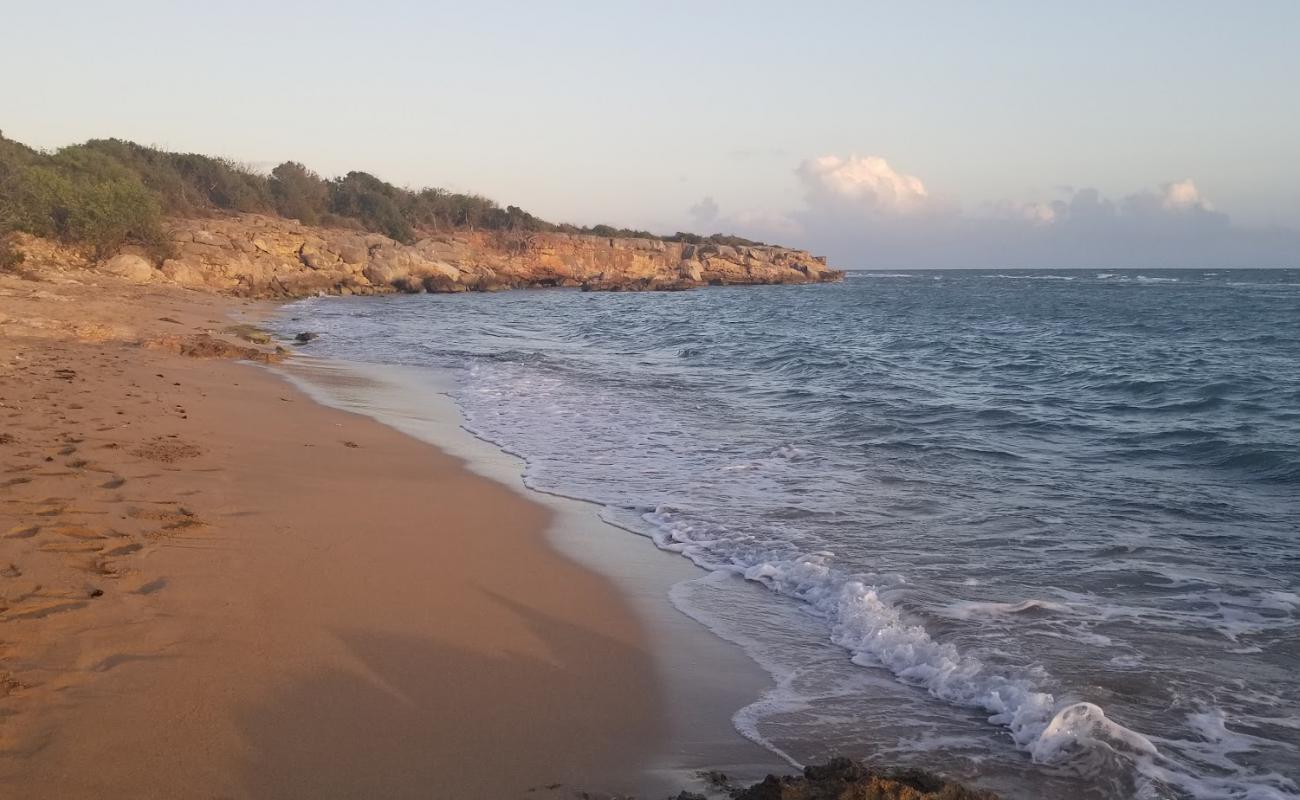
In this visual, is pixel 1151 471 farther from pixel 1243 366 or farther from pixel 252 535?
pixel 1243 366

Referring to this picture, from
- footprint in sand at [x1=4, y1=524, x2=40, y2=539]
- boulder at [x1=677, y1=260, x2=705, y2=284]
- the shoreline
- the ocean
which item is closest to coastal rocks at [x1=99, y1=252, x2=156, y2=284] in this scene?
the ocean

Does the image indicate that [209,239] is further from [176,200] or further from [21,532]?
[21,532]

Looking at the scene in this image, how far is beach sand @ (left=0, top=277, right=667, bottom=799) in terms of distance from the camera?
3348mm

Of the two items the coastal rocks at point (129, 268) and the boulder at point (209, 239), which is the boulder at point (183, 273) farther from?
the boulder at point (209, 239)

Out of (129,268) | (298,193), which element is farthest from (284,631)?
(298,193)

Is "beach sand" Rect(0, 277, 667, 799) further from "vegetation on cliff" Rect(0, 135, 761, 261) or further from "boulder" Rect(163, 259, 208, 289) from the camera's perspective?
"boulder" Rect(163, 259, 208, 289)

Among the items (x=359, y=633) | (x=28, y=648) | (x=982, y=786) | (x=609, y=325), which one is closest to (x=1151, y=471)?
(x=982, y=786)

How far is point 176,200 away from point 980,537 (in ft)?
160

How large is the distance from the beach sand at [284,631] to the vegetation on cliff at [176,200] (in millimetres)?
20537

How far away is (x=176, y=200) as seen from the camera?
4538 centimetres

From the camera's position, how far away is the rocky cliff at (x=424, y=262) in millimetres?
37500

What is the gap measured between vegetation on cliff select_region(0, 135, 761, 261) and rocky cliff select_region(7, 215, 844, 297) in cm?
127

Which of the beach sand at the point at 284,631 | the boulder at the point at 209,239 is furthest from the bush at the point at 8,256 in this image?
the beach sand at the point at 284,631

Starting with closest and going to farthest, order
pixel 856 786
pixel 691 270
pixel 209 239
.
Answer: pixel 856 786
pixel 209 239
pixel 691 270
